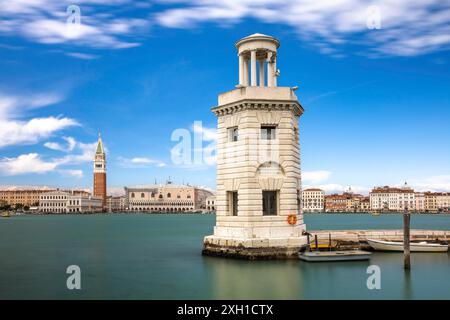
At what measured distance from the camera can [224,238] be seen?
2586cm

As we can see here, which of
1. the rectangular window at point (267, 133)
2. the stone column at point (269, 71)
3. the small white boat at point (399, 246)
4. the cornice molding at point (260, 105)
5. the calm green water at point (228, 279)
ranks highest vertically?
the stone column at point (269, 71)

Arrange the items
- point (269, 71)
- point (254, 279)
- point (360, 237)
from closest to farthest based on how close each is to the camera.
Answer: point (254, 279) < point (269, 71) < point (360, 237)

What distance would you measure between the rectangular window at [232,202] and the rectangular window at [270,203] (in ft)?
5.15

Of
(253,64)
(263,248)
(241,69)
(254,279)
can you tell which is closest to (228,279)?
(254,279)

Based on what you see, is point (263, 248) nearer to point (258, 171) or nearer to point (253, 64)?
point (258, 171)

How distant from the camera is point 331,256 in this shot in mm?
25219

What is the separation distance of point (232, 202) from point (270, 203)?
202 cm

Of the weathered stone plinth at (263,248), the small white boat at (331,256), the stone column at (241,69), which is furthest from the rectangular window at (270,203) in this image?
the stone column at (241,69)

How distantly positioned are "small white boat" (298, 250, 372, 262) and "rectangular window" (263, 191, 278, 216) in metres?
2.53

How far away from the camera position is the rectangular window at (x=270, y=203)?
25.6 m

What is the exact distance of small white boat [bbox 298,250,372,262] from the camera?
80.4ft

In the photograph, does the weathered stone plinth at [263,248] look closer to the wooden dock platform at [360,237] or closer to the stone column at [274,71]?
the wooden dock platform at [360,237]
